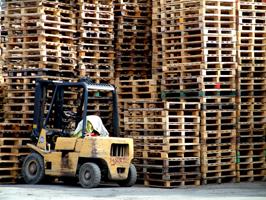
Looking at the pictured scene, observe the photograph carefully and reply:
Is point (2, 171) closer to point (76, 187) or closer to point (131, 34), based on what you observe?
point (76, 187)

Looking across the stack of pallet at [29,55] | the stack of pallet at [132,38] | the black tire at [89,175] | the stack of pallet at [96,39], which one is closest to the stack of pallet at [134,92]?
the stack of pallet at [96,39]

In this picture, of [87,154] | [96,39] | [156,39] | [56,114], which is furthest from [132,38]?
[87,154]

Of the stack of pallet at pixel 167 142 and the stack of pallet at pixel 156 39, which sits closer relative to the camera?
the stack of pallet at pixel 167 142

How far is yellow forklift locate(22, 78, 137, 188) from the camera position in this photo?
1482cm

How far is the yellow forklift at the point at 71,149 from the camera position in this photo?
48.6ft

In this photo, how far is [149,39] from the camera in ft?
60.8

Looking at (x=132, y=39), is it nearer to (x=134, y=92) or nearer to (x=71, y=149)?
(x=134, y=92)

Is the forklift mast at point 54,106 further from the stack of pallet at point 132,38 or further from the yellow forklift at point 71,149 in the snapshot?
the stack of pallet at point 132,38

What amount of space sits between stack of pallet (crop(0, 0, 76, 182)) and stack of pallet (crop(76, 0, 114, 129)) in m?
0.33

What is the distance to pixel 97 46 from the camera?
691 inches

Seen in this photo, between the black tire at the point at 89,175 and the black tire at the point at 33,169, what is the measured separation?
1.05 meters

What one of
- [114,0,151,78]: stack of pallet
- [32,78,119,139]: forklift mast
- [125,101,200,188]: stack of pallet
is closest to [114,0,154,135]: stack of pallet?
[114,0,151,78]: stack of pallet

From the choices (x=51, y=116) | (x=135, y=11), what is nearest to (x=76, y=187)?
(x=51, y=116)

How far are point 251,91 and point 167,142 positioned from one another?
279 centimetres
